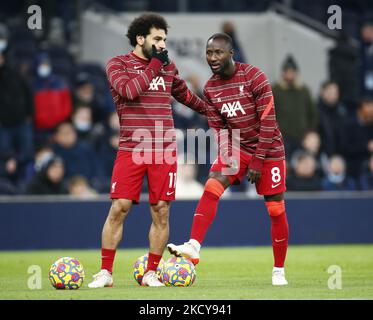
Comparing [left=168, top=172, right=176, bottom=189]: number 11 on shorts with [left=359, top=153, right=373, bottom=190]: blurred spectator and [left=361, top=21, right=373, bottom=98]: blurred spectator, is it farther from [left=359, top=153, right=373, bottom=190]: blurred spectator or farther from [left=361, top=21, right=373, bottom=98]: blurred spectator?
[left=361, top=21, right=373, bottom=98]: blurred spectator

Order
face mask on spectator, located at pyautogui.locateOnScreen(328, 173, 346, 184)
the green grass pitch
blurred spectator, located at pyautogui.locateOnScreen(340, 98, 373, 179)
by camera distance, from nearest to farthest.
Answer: the green grass pitch → face mask on spectator, located at pyautogui.locateOnScreen(328, 173, 346, 184) → blurred spectator, located at pyautogui.locateOnScreen(340, 98, 373, 179)

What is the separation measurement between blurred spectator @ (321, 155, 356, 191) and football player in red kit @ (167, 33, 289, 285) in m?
7.55

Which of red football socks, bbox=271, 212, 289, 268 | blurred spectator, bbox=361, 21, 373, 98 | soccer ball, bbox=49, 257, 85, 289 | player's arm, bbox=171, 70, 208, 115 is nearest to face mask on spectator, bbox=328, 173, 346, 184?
blurred spectator, bbox=361, 21, 373, 98

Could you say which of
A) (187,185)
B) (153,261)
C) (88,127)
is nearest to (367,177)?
(187,185)

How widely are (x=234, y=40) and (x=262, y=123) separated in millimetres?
9742

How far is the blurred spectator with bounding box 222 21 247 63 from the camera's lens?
19.1 m

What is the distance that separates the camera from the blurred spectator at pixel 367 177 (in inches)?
728

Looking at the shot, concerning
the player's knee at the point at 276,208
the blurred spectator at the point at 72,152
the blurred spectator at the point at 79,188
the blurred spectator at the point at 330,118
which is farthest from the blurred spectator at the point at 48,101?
the player's knee at the point at 276,208

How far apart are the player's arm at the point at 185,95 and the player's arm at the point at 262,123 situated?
0.62 metres

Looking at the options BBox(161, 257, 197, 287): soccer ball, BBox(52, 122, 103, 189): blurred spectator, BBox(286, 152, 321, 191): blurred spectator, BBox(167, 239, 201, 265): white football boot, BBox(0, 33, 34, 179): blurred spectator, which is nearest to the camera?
BBox(167, 239, 201, 265): white football boot

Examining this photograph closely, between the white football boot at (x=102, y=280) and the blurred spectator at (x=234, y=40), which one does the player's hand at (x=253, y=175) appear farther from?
the blurred spectator at (x=234, y=40)

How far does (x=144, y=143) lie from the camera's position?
1033cm

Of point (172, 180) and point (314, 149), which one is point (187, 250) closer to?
point (172, 180)

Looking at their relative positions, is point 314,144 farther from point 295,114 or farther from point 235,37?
point 235,37
